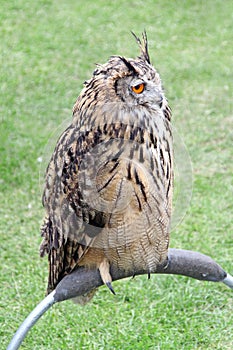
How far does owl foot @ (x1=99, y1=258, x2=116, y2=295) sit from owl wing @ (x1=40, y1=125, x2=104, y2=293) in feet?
0.35

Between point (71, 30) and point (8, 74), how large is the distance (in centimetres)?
136

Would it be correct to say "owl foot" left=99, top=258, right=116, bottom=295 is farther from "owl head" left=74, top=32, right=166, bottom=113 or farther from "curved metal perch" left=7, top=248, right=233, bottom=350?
"owl head" left=74, top=32, right=166, bottom=113

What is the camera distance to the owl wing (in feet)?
9.70

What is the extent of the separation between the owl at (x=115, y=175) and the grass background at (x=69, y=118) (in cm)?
18

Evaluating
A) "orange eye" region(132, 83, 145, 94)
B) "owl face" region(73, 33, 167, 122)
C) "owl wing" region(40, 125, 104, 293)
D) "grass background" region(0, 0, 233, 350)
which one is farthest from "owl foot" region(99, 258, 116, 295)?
"orange eye" region(132, 83, 145, 94)

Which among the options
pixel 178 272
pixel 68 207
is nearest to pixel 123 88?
pixel 68 207

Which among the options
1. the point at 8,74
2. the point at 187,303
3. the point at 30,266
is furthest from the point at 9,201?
the point at 8,74

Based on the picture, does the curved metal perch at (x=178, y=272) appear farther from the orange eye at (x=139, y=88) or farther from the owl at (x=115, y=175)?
the orange eye at (x=139, y=88)

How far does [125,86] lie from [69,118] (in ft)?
1.37

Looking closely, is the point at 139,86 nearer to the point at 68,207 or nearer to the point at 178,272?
the point at 68,207

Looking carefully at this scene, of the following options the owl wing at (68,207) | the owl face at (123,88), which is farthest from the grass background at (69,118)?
the owl face at (123,88)

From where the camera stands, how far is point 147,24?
29.3 ft

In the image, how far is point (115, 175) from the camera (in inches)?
116

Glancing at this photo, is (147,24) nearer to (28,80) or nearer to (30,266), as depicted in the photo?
(28,80)
